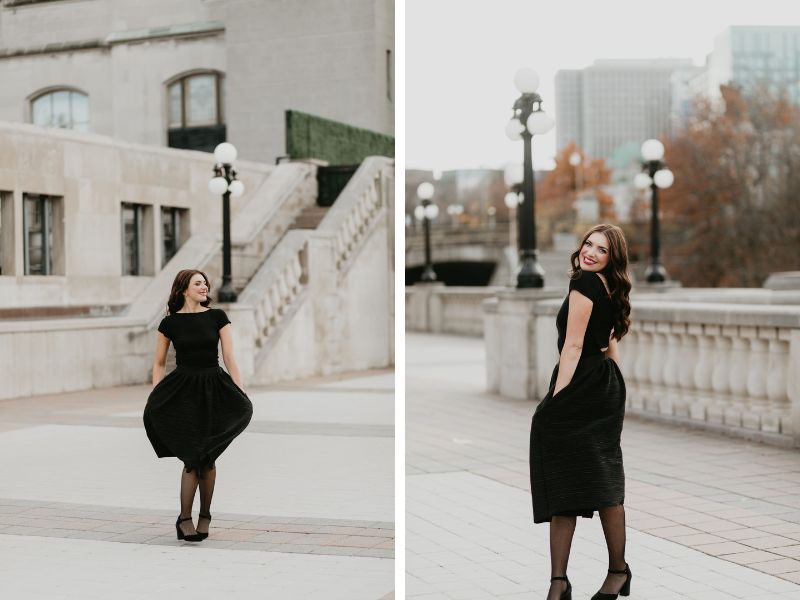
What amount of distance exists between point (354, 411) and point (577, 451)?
7.65m

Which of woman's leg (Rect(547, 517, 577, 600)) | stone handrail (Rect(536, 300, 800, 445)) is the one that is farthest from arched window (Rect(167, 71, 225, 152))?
woman's leg (Rect(547, 517, 577, 600))

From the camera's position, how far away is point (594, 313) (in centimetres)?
516

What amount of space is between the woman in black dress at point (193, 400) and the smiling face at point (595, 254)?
7.54 ft

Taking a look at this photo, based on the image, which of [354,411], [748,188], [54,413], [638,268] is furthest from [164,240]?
[638,268]

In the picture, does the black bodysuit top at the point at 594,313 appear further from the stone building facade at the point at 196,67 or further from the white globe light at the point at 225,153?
the white globe light at the point at 225,153

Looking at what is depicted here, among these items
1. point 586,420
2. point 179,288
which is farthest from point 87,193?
point 586,420

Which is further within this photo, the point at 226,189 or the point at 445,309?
the point at 445,309

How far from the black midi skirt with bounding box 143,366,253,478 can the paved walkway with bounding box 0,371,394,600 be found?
558 millimetres

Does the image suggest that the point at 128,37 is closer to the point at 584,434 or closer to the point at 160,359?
the point at 160,359

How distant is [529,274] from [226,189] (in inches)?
164

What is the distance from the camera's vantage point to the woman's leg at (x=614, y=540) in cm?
517

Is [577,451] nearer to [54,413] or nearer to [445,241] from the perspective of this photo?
[54,413]

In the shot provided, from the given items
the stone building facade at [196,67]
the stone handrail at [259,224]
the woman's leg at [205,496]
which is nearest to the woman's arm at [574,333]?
the woman's leg at [205,496]

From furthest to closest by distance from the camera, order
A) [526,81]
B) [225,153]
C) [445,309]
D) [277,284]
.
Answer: [445,309] < [277,284] < [526,81] < [225,153]
